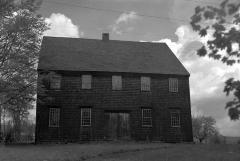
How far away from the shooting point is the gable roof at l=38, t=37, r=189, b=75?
118 feet

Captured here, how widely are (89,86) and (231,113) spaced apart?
1088 inches

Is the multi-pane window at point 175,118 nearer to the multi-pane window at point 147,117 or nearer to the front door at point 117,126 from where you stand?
the multi-pane window at point 147,117

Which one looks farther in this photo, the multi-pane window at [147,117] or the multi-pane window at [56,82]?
the multi-pane window at [147,117]

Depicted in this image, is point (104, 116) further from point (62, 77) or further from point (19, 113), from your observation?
point (19, 113)

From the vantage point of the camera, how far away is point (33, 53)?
1271 inches

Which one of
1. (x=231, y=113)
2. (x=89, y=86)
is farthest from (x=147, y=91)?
(x=231, y=113)

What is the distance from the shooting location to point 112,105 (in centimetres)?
3531

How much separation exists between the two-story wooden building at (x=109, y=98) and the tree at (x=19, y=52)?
2176mm

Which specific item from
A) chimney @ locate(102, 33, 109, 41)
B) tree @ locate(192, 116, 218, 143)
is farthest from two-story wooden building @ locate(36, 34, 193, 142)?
tree @ locate(192, 116, 218, 143)

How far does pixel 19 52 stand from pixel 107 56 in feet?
31.9

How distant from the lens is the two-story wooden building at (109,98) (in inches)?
1347

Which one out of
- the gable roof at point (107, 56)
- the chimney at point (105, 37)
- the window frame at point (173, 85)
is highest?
the chimney at point (105, 37)

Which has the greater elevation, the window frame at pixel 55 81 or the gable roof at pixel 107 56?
the gable roof at pixel 107 56

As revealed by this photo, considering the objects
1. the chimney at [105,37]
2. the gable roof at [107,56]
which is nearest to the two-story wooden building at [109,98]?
the gable roof at [107,56]
